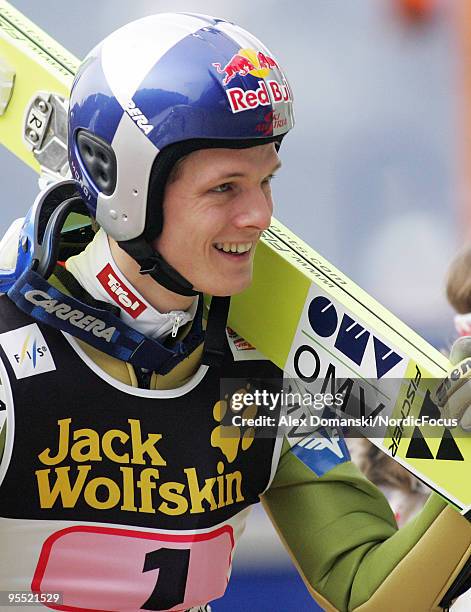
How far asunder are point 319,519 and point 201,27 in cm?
96

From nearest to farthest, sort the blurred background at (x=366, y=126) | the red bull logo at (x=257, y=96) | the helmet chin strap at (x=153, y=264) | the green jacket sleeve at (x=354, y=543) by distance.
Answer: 1. the red bull logo at (x=257, y=96)
2. the helmet chin strap at (x=153, y=264)
3. the green jacket sleeve at (x=354, y=543)
4. the blurred background at (x=366, y=126)

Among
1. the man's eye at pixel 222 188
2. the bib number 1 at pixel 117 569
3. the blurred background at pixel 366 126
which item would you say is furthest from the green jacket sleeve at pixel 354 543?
the blurred background at pixel 366 126

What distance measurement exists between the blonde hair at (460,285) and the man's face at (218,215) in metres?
1.87

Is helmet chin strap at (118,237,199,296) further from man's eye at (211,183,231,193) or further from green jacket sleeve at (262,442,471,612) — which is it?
green jacket sleeve at (262,442,471,612)

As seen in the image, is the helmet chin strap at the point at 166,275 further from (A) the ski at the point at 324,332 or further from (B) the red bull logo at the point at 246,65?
(B) the red bull logo at the point at 246,65

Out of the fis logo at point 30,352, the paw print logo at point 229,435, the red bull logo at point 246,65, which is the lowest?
the paw print logo at point 229,435

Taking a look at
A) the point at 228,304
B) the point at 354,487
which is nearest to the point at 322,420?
the point at 354,487

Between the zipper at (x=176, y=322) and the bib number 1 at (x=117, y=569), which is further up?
the zipper at (x=176, y=322)

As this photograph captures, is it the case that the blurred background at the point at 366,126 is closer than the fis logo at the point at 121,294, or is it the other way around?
the fis logo at the point at 121,294

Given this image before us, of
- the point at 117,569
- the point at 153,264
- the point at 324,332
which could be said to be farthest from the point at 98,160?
the point at 117,569

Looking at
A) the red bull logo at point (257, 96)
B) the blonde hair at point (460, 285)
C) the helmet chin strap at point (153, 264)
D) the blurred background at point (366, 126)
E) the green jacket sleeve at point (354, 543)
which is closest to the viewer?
the red bull logo at point (257, 96)

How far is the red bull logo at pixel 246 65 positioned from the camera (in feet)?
7.13

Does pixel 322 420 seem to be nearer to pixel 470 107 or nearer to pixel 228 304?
pixel 228 304

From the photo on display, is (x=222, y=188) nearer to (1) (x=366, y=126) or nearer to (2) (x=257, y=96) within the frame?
(2) (x=257, y=96)
